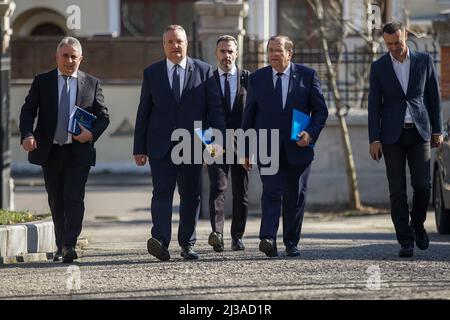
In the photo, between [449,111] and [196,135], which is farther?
[449,111]

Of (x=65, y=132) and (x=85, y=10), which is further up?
(x=85, y=10)

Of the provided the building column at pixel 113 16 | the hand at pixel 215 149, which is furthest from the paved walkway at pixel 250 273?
the building column at pixel 113 16

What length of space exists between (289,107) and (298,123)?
19cm

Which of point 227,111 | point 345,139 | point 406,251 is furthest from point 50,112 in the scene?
point 345,139

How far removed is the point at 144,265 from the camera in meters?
10.6

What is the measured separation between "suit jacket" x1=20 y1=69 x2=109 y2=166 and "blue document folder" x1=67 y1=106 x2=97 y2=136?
0.20ft

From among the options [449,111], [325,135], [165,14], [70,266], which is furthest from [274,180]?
[165,14]

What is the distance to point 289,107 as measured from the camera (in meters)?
11.1

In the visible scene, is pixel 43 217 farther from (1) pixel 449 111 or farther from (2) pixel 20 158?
(2) pixel 20 158

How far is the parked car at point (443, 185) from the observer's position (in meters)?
13.5

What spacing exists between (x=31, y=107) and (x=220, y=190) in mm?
2050

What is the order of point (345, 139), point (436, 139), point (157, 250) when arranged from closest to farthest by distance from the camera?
point (157, 250), point (436, 139), point (345, 139)

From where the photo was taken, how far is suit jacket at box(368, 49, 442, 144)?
1112cm

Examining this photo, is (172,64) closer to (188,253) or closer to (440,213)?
(188,253)
